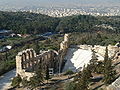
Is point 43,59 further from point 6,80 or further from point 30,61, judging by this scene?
point 6,80

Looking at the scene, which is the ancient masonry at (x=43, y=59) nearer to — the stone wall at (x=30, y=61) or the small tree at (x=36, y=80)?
the stone wall at (x=30, y=61)

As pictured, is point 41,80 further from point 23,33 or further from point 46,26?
point 46,26

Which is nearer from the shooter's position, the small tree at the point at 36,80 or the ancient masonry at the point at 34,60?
the small tree at the point at 36,80

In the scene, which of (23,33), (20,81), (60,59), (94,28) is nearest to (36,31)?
(23,33)

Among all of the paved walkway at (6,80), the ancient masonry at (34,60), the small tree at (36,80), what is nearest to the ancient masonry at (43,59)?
the ancient masonry at (34,60)

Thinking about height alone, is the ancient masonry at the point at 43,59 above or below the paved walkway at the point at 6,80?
above

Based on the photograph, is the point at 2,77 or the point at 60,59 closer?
the point at 2,77

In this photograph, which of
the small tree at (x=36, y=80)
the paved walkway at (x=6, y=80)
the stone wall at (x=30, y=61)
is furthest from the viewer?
the stone wall at (x=30, y=61)

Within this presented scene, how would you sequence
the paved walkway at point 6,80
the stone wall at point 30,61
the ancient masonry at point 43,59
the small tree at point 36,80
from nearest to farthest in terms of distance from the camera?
the small tree at point 36,80, the paved walkway at point 6,80, the stone wall at point 30,61, the ancient masonry at point 43,59

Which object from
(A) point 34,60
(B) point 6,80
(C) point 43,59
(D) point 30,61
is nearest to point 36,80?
(D) point 30,61
